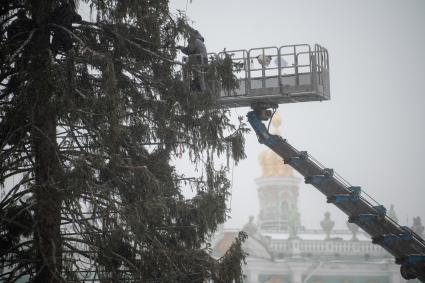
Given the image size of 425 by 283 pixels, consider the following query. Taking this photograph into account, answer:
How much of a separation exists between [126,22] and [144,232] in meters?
3.44

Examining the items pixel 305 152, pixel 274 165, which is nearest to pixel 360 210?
pixel 305 152

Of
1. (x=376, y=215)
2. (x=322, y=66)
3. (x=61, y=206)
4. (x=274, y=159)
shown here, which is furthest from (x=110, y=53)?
(x=274, y=159)

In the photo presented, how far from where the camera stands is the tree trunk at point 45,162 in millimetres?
12505

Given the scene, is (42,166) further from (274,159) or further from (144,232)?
(274,159)

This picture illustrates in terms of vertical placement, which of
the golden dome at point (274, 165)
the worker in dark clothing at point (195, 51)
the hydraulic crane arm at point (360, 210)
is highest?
the golden dome at point (274, 165)

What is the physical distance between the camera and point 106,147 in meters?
Answer: 13.3

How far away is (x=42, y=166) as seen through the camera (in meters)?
13.1

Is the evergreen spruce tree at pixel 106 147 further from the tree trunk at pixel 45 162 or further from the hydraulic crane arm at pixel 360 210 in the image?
the hydraulic crane arm at pixel 360 210

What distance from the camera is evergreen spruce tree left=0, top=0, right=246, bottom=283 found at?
12773 mm

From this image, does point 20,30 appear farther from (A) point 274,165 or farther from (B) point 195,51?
(A) point 274,165

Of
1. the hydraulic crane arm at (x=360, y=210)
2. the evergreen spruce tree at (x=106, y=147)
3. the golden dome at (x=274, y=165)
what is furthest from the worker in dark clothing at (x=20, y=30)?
the golden dome at (x=274, y=165)

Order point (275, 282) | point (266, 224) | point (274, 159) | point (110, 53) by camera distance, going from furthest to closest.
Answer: point (274, 159) → point (266, 224) → point (275, 282) → point (110, 53)

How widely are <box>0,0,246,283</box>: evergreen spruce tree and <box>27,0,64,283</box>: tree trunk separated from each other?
2 centimetres

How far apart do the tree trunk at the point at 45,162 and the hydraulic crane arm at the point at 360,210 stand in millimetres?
5259
